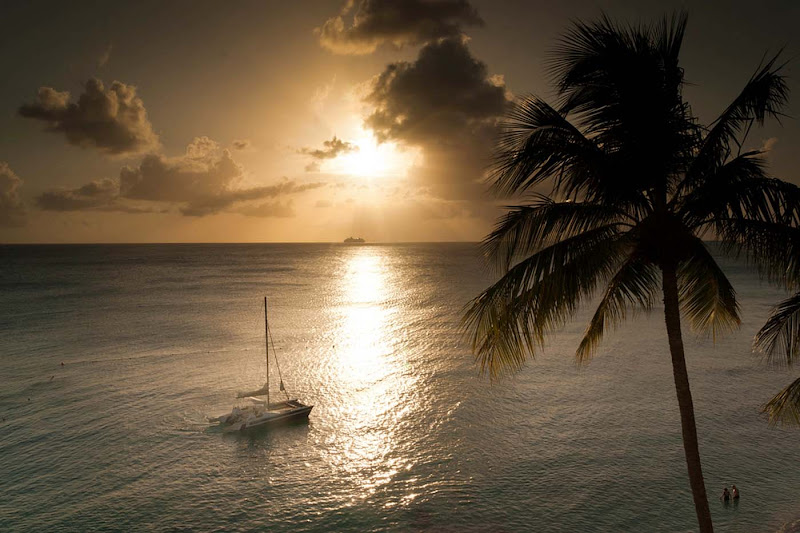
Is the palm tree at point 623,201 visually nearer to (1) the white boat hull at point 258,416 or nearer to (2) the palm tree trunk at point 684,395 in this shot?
(2) the palm tree trunk at point 684,395

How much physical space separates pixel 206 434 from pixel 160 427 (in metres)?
4.70

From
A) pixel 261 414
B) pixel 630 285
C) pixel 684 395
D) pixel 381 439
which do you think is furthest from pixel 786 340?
pixel 261 414

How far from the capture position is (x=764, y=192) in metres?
9.00

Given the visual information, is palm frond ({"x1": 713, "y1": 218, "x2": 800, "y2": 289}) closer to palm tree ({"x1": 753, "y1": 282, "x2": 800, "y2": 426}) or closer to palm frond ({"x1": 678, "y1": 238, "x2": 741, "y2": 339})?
palm frond ({"x1": 678, "y1": 238, "x2": 741, "y2": 339})

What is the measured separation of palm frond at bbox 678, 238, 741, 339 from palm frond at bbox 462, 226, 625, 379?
6.05 feet

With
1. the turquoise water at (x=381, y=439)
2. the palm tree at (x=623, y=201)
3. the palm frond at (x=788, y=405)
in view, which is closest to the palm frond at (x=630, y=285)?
the palm tree at (x=623, y=201)

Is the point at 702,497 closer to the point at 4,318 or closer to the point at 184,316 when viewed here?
the point at 184,316

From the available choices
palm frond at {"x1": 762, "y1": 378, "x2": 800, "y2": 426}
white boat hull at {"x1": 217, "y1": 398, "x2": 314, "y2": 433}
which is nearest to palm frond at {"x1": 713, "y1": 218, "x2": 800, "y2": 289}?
palm frond at {"x1": 762, "y1": 378, "x2": 800, "y2": 426}

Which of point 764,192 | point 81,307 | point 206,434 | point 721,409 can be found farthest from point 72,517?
point 81,307

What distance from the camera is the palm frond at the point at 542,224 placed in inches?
410

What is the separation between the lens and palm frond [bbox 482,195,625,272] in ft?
34.1

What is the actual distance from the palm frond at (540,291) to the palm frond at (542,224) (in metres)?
0.23

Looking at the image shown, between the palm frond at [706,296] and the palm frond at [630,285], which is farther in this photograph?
the palm frond at [706,296]

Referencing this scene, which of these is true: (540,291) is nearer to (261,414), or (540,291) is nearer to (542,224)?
(542,224)
